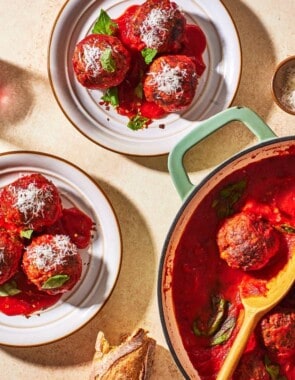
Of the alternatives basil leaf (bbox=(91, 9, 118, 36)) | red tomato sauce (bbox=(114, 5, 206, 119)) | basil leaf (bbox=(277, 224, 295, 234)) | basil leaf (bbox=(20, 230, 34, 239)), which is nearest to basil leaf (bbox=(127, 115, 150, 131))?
red tomato sauce (bbox=(114, 5, 206, 119))

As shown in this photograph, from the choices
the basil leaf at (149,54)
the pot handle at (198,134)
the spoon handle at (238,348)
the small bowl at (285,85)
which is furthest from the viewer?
the small bowl at (285,85)

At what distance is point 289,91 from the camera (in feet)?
9.60

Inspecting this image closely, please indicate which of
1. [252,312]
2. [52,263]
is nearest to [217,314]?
[252,312]

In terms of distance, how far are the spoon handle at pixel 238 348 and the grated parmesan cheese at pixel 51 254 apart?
2.33 ft

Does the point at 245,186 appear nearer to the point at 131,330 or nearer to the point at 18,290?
the point at 131,330

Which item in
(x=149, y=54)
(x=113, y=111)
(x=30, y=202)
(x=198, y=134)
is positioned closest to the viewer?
(x=198, y=134)

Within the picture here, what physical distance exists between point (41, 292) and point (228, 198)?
2.77 feet

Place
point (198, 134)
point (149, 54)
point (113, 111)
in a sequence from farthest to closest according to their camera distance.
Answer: point (113, 111)
point (149, 54)
point (198, 134)

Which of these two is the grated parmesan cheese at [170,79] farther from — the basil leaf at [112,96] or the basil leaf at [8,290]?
the basil leaf at [8,290]

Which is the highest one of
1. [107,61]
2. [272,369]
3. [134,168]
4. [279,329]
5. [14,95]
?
[14,95]

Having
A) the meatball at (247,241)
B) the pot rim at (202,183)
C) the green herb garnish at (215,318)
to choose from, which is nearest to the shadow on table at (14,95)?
the pot rim at (202,183)

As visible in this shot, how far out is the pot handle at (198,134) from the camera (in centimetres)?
251

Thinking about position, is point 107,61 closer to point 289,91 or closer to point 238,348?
point 289,91

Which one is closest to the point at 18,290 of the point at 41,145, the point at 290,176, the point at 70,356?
the point at 70,356
